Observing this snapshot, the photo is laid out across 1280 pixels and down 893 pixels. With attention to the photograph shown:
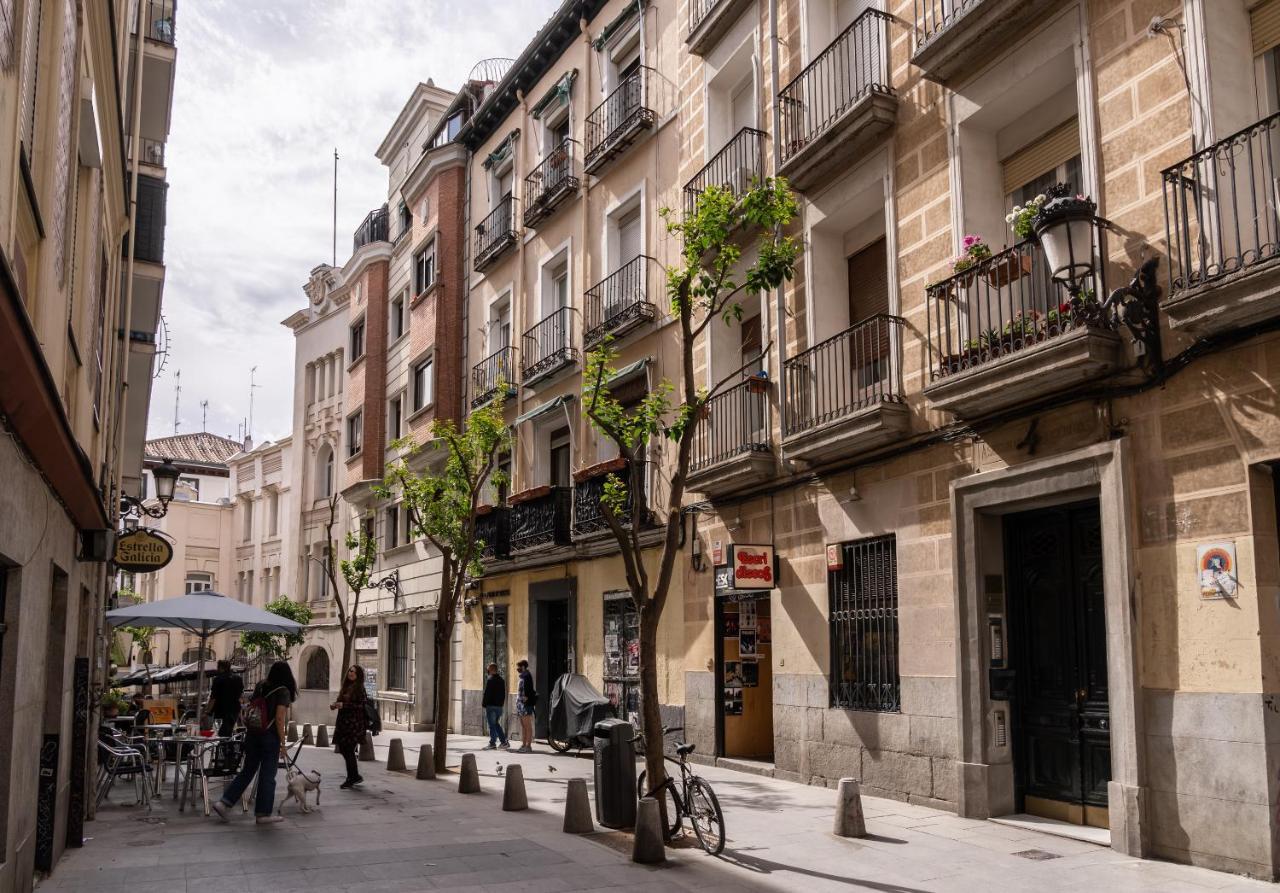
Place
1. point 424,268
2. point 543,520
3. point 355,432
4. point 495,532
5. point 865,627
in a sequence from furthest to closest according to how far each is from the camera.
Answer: point 355,432 < point 424,268 < point 495,532 < point 543,520 < point 865,627

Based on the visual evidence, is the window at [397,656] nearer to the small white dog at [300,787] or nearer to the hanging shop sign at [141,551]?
the hanging shop sign at [141,551]

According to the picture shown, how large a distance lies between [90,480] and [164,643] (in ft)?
181

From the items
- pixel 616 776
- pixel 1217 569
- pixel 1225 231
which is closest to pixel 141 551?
pixel 616 776

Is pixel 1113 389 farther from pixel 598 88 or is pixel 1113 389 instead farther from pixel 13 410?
pixel 598 88

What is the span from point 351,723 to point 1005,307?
10.0 m

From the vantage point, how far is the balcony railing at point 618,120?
19594mm

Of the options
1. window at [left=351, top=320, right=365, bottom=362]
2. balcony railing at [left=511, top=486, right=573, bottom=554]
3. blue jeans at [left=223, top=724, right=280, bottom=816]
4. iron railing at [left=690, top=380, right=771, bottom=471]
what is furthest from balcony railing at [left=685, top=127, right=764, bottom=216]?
window at [left=351, top=320, right=365, bottom=362]

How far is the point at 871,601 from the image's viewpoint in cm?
1298

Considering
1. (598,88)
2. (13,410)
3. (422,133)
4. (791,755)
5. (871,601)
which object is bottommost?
(791,755)

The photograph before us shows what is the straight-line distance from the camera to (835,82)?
14125mm

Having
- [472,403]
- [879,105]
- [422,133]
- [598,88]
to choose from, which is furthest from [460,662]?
[879,105]

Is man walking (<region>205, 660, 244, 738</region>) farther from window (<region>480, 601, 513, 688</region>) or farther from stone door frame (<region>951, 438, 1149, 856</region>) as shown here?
stone door frame (<region>951, 438, 1149, 856</region>)

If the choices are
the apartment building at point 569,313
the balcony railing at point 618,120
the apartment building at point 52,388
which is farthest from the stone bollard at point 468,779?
the balcony railing at point 618,120

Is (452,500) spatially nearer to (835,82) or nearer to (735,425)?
(735,425)
